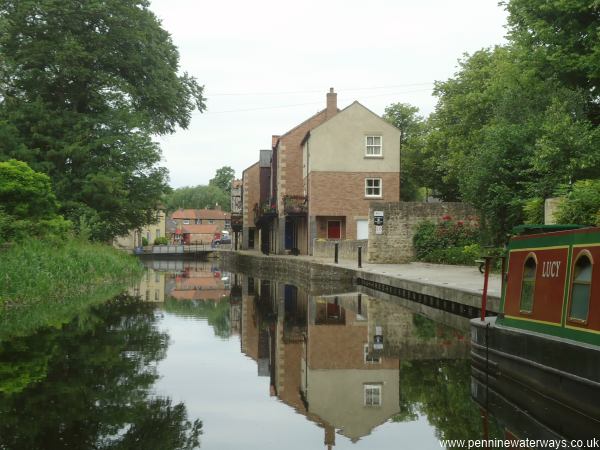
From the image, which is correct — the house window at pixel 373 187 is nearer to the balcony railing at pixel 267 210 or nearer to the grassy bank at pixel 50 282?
the balcony railing at pixel 267 210

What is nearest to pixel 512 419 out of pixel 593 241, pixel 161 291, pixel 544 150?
pixel 593 241

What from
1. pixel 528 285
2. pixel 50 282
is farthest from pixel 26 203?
pixel 528 285

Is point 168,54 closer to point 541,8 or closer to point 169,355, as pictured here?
point 541,8

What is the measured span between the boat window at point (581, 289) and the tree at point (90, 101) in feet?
73.9

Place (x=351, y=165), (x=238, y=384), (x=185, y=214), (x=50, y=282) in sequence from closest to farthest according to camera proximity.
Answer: (x=238, y=384)
(x=50, y=282)
(x=351, y=165)
(x=185, y=214)

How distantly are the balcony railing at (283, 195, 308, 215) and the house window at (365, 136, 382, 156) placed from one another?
4480 mm

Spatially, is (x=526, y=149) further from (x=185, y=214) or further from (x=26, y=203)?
(x=185, y=214)

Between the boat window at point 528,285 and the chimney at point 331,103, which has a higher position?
the chimney at point 331,103

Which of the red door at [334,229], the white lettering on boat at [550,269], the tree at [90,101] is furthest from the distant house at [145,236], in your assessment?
the white lettering on boat at [550,269]

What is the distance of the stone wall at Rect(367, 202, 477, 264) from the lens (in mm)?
28688

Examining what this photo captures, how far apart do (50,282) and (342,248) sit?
732 inches

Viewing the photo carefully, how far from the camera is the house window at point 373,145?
37.9 metres

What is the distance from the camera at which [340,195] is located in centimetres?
3784

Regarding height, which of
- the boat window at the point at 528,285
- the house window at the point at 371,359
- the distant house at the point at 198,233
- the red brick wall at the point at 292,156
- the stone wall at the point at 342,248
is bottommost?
the distant house at the point at 198,233
